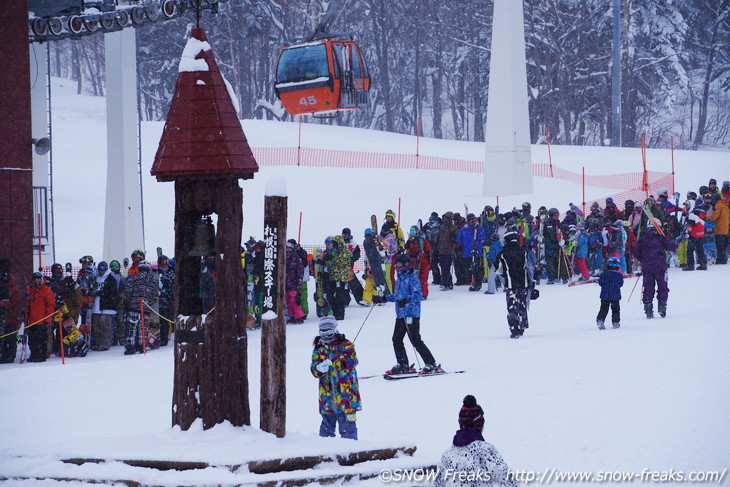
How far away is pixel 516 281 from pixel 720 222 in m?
8.70

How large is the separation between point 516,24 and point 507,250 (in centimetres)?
1736

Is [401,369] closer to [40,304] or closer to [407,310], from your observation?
[407,310]

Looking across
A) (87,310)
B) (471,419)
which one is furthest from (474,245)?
(471,419)

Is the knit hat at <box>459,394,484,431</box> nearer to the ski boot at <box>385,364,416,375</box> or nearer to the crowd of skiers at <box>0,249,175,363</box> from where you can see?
the ski boot at <box>385,364,416,375</box>

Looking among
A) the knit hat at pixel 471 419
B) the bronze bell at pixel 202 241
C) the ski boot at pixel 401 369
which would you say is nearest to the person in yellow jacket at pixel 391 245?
the ski boot at pixel 401 369

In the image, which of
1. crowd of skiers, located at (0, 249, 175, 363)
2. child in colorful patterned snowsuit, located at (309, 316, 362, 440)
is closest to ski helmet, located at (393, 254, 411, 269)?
child in colorful patterned snowsuit, located at (309, 316, 362, 440)

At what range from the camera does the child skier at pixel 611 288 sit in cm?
1634

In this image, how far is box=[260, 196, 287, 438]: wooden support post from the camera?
28.2 feet

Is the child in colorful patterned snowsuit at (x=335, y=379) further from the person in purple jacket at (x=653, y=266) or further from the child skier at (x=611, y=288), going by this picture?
the person in purple jacket at (x=653, y=266)

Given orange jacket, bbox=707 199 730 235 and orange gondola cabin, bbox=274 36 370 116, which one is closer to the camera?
orange gondola cabin, bbox=274 36 370 116

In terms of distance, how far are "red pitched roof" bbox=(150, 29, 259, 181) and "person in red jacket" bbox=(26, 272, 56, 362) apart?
30.1ft

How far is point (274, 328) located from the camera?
8.59 metres

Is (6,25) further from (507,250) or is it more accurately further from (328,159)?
(328,159)

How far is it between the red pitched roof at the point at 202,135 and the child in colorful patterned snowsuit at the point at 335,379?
174 cm
